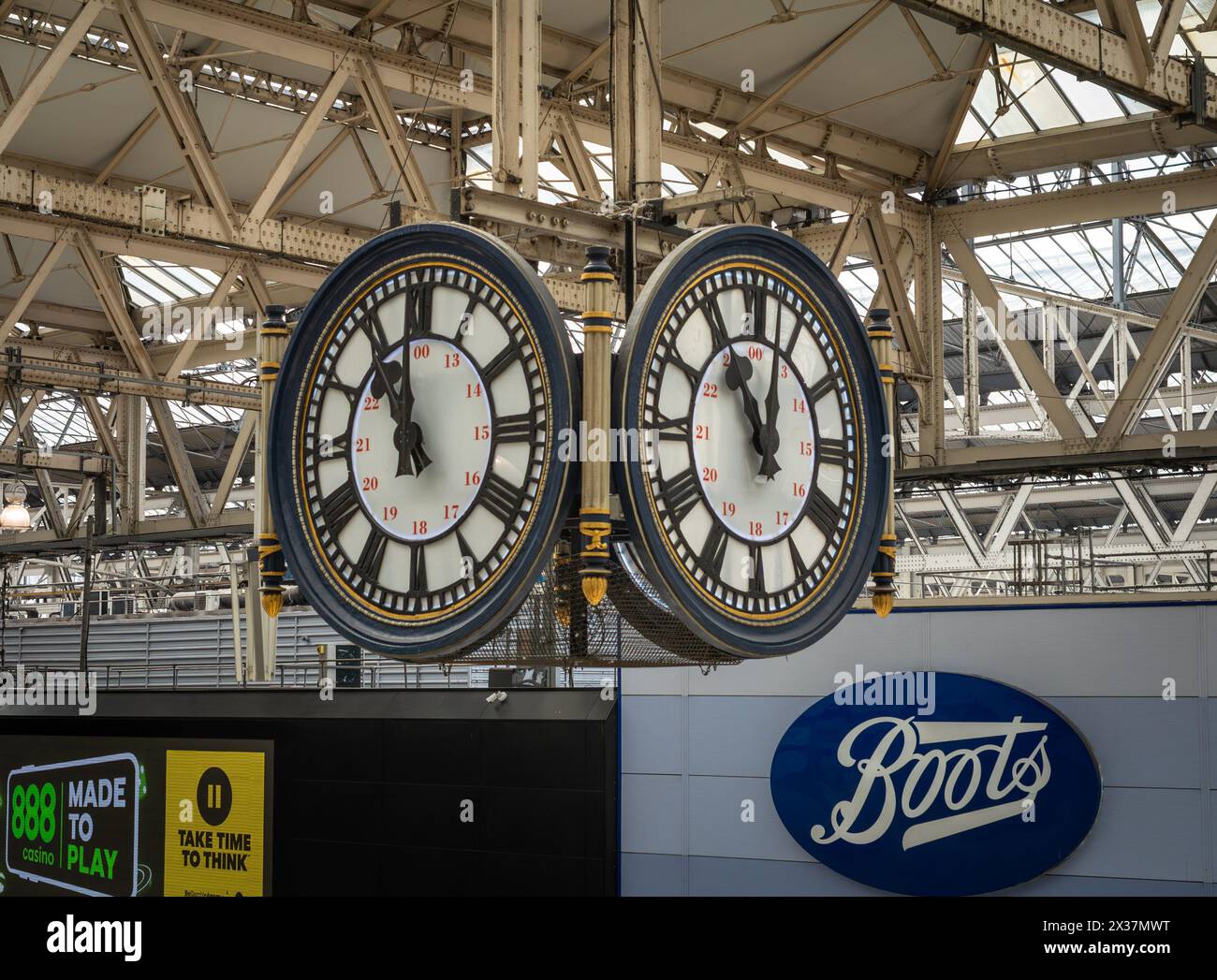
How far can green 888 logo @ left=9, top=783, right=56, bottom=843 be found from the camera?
21484 mm

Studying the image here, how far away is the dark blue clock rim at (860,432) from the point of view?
3889 millimetres

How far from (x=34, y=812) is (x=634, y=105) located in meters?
19.9

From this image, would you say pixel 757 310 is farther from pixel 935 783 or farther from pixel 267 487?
pixel 935 783

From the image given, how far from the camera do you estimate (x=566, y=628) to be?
461 centimetres

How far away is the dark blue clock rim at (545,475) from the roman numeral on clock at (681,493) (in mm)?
277

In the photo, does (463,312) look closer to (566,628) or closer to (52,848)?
(566,628)

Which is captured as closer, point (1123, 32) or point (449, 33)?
point (1123, 32)

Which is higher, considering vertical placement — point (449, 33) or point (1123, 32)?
point (449, 33)

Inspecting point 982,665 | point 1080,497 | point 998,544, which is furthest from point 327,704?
point 1080,497

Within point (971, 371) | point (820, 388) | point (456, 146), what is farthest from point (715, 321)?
point (971, 371)

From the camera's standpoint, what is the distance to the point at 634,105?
5.00 metres

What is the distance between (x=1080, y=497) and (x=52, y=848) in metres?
32.1

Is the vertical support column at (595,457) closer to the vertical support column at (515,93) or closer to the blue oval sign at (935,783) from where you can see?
the vertical support column at (515,93)
